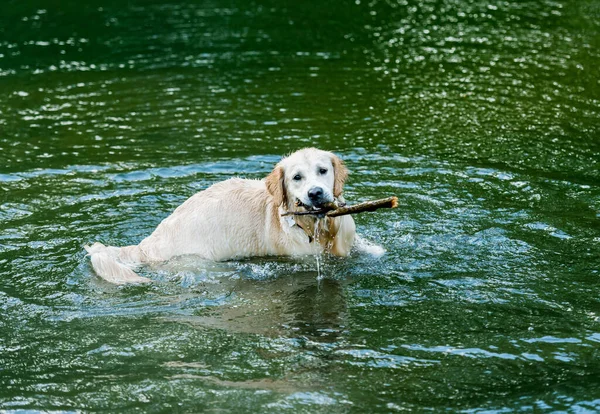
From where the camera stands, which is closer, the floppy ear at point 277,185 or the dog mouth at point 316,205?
the dog mouth at point 316,205

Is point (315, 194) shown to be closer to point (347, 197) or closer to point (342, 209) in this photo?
point (342, 209)

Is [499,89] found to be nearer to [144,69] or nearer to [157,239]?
[144,69]

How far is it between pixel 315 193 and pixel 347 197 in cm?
265

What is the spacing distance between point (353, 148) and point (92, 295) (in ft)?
19.7

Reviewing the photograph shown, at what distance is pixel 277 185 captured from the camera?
32.7 feet

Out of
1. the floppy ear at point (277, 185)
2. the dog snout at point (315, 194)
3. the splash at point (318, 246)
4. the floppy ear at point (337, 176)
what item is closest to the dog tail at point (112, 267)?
the floppy ear at point (277, 185)

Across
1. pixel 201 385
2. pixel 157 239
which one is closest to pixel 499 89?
pixel 157 239

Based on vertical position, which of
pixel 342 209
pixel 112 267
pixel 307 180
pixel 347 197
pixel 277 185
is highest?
pixel 307 180

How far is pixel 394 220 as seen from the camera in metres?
11.2

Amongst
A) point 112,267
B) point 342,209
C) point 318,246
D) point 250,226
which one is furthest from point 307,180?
point 112,267

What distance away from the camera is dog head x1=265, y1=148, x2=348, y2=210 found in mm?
9406

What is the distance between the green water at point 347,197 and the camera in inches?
298

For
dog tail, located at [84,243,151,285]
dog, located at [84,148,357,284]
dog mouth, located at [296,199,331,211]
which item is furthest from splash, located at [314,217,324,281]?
dog tail, located at [84,243,151,285]

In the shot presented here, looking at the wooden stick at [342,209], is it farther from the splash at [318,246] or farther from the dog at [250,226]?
the splash at [318,246]
